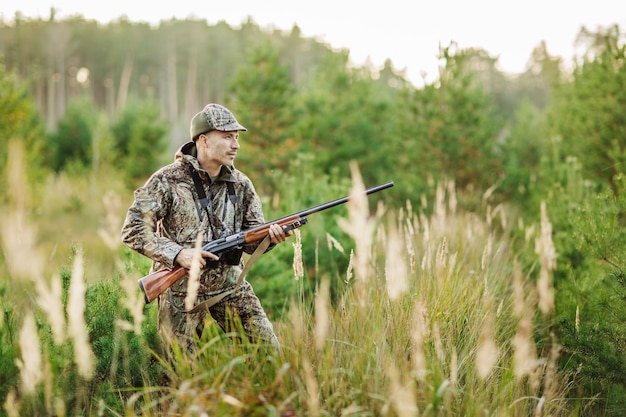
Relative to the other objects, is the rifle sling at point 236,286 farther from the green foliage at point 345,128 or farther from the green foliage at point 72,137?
the green foliage at point 72,137

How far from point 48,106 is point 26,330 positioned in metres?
50.8

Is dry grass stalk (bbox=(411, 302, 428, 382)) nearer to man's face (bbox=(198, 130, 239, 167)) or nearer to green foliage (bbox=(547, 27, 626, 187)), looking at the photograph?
man's face (bbox=(198, 130, 239, 167))

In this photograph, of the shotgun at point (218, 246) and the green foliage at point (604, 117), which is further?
the green foliage at point (604, 117)

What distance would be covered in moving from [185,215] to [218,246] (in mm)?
340

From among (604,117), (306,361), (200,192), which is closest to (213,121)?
(200,192)

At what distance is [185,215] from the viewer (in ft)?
12.0

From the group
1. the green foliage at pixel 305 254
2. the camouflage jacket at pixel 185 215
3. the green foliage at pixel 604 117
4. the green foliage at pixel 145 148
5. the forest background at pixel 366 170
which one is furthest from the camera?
the green foliage at pixel 145 148

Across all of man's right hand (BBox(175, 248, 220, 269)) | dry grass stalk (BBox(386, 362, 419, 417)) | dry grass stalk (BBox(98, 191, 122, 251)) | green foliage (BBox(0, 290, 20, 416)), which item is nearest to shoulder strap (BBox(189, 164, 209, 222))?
man's right hand (BBox(175, 248, 220, 269))

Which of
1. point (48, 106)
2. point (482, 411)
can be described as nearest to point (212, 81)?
point (48, 106)

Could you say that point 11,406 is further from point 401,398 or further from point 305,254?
point 305,254

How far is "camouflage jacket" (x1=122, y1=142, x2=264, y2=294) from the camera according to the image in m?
3.41


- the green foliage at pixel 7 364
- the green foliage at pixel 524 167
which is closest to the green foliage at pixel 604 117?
the green foliage at pixel 524 167

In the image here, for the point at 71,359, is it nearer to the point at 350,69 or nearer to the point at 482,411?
the point at 482,411

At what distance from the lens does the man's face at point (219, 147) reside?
3.66 metres
